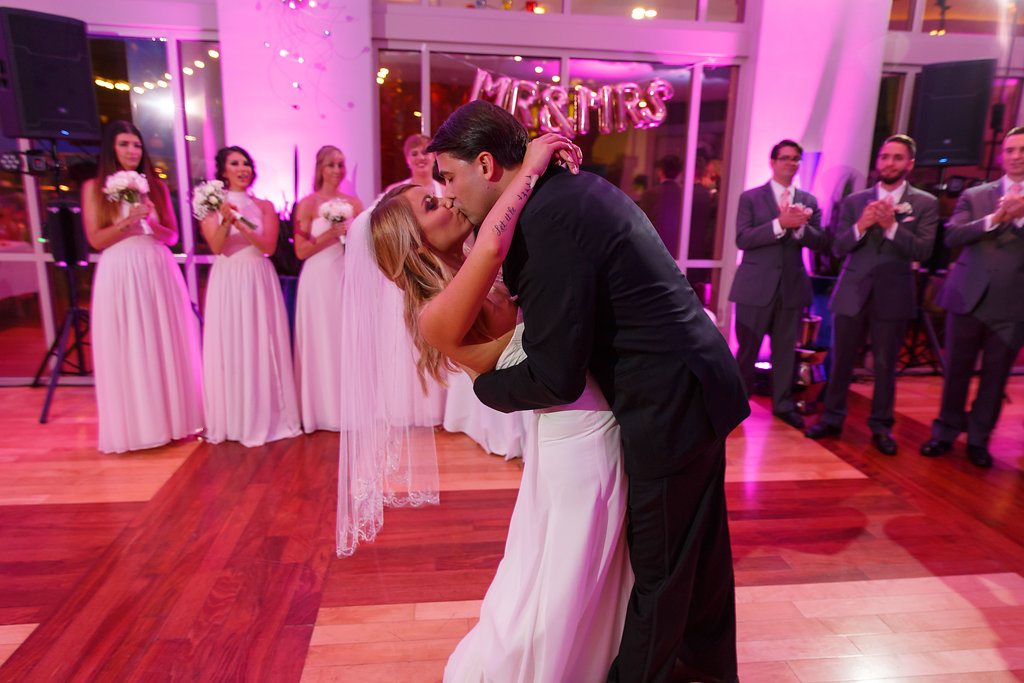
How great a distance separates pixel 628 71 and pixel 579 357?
4859 mm

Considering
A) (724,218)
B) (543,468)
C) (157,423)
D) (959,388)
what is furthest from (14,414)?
(959,388)

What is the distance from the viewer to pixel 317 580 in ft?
8.39

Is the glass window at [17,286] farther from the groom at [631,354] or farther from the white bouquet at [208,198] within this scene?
the groom at [631,354]

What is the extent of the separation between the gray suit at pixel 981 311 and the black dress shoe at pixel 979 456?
0.11 ft

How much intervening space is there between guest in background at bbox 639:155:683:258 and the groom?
4.41 m

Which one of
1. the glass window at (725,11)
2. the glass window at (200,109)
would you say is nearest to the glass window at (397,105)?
the glass window at (200,109)

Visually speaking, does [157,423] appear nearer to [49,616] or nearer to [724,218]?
[49,616]

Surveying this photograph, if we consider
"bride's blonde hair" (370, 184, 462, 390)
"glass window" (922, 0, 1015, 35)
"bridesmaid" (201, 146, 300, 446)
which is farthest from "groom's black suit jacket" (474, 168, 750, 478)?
"glass window" (922, 0, 1015, 35)

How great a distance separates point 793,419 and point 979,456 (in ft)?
3.55

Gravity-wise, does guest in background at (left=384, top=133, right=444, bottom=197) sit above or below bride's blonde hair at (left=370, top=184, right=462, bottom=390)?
above

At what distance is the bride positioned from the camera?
1584 mm

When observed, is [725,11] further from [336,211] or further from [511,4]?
[336,211]

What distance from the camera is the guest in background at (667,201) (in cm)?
571

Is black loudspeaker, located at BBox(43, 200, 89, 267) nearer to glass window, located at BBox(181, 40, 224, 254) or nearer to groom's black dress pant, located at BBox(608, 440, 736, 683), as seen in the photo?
glass window, located at BBox(181, 40, 224, 254)
